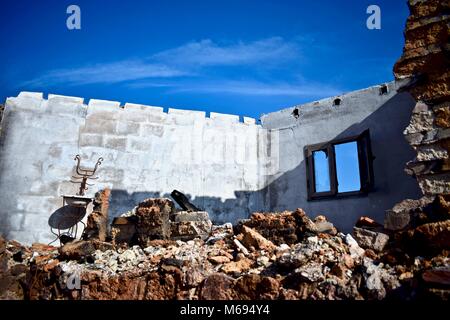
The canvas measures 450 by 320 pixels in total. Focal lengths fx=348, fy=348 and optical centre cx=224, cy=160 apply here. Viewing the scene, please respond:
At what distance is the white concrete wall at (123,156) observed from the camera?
7.38m

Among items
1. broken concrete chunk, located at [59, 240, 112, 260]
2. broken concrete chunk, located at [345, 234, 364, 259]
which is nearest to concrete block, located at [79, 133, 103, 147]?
broken concrete chunk, located at [59, 240, 112, 260]

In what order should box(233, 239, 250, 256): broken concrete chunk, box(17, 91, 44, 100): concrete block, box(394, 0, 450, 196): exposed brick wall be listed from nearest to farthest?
box(394, 0, 450, 196): exposed brick wall < box(233, 239, 250, 256): broken concrete chunk < box(17, 91, 44, 100): concrete block

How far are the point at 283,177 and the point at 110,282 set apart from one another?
19.2 feet

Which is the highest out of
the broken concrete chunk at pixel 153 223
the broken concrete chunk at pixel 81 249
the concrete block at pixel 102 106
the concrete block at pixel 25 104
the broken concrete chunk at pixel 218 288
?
the concrete block at pixel 102 106

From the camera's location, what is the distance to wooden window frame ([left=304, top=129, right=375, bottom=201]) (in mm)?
7527

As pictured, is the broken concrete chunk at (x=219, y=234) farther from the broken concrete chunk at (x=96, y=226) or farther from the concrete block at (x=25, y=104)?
the concrete block at (x=25, y=104)

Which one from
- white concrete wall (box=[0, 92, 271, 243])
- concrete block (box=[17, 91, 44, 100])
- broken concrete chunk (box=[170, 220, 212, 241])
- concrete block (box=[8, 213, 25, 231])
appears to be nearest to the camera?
broken concrete chunk (box=[170, 220, 212, 241])

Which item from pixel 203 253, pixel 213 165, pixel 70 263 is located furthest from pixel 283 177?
pixel 70 263

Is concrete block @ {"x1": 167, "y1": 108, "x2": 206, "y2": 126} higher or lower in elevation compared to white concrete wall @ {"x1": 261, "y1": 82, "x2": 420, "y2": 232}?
higher

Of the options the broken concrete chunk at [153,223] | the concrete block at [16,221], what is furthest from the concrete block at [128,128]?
the broken concrete chunk at [153,223]

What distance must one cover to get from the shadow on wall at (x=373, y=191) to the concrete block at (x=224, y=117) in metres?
1.93

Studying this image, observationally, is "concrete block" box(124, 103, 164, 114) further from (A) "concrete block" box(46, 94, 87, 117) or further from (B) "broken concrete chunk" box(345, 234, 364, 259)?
(B) "broken concrete chunk" box(345, 234, 364, 259)

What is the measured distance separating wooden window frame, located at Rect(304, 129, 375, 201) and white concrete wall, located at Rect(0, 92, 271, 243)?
130 centimetres
